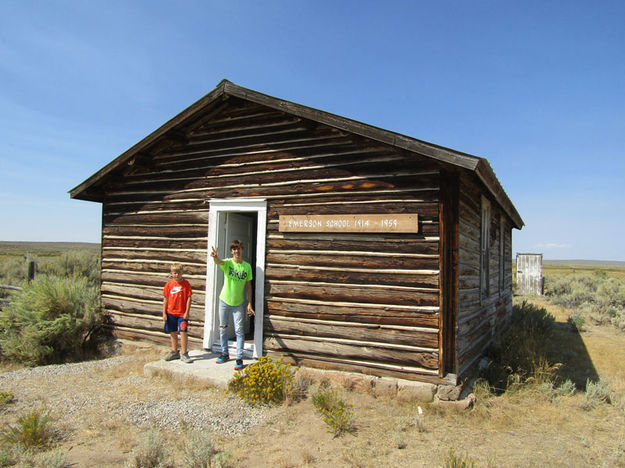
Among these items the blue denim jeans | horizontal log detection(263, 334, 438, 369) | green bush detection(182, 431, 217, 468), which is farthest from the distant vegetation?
green bush detection(182, 431, 217, 468)

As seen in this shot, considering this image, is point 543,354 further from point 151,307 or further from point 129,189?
point 129,189

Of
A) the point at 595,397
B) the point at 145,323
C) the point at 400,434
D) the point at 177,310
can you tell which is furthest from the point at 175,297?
the point at 595,397

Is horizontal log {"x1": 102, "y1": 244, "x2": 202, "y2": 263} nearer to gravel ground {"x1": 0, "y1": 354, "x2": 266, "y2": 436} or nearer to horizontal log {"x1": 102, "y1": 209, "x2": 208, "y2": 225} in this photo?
horizontal log {"x1": 102, "y1": 209, "x2": 208, "y2": 225}

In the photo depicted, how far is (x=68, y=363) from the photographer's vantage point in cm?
748

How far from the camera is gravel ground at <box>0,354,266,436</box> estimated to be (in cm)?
464

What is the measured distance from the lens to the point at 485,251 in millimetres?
7621

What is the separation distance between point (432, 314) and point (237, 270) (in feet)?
9.21

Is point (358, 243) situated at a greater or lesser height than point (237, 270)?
greater

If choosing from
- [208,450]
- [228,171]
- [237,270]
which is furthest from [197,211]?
[208,450]

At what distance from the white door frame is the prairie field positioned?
3.65 feet

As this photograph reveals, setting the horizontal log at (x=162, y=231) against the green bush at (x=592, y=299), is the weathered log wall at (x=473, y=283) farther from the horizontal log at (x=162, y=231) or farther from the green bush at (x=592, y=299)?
the green bush at (x=592, y=299)

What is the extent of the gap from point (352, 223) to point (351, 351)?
5.87ft

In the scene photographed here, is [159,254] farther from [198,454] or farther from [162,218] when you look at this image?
[198,454]

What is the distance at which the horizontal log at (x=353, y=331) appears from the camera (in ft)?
17.2
